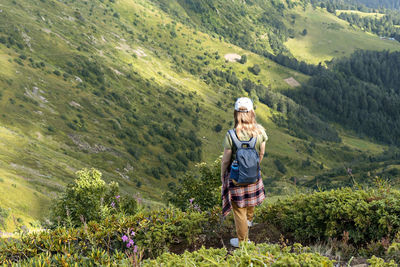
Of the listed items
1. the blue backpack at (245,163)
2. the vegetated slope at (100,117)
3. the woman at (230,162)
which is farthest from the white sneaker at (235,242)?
the vegetated slope at (100,117)

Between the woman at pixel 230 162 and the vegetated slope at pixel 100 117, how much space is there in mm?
22156

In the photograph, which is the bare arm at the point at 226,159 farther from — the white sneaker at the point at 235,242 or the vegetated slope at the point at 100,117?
the vegetated slope at the point at 100,117

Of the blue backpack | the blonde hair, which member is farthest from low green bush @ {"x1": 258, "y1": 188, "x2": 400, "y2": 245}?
the blonde hair

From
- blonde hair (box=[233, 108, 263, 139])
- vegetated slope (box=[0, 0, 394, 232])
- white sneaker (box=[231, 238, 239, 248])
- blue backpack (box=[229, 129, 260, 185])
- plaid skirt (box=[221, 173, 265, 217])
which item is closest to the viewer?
blue backpack (box=[229, 129, 260, 185])

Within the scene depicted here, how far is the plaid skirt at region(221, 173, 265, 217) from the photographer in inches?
270

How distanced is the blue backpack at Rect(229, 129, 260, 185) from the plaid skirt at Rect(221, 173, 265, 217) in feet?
1.06

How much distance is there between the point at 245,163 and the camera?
6.39 meters

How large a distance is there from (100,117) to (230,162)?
333 feet

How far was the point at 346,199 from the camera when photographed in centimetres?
697

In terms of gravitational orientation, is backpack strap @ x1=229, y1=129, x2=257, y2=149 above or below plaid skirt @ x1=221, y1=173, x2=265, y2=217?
above

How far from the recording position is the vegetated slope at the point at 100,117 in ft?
168

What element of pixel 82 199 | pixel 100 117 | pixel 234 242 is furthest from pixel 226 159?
pixel 100 117

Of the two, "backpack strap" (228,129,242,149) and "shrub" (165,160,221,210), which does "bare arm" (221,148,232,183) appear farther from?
"shrub" (165,160,221,210)

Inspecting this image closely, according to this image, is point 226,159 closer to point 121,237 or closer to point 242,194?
point 242,194
